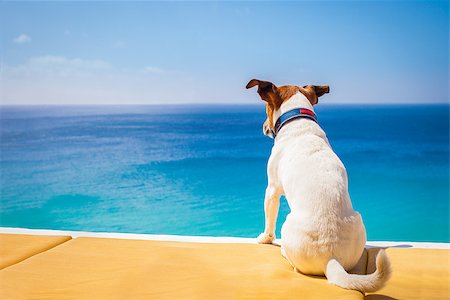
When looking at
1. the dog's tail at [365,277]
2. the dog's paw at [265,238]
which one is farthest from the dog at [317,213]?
the dog's paw at [265,238]

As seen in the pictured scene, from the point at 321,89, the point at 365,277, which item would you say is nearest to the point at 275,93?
the point at 321,89

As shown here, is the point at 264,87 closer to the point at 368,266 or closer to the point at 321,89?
the point at 321,89

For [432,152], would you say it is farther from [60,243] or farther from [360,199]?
[60,243]

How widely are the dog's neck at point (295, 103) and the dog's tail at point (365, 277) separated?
3.44ft

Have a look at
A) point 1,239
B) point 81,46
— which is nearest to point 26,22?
point 81,46

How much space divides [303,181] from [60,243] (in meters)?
1.68

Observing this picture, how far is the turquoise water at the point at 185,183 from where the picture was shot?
8.59 meters

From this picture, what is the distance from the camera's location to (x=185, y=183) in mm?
11578

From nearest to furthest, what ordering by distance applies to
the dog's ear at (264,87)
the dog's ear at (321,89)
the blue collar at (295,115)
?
the blue collar at (295,115) < the dog's ear at (264,87) < the dog's ear at (321,89)

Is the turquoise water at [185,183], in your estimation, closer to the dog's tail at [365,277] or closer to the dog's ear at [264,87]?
the dog's ear at [264,87]

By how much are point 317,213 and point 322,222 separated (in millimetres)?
51

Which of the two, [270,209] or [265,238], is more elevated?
[270,209]

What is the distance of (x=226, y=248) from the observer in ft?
9.32

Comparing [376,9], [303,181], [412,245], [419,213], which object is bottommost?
[419,213]
